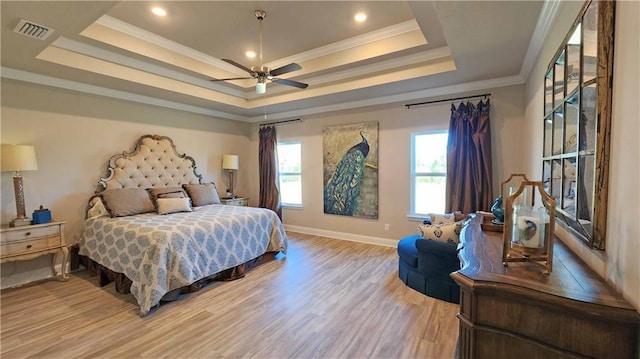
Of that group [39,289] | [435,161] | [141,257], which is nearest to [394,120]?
[435,161]

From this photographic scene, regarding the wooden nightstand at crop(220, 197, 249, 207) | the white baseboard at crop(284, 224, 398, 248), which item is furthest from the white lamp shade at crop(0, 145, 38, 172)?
the white baseboard at crop(284, 224, 398, 248)

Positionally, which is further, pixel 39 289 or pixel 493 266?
pixel 39 289

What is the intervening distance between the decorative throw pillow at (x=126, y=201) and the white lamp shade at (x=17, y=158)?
32.6 inches

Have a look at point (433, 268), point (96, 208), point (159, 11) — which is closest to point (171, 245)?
point (96, 208)

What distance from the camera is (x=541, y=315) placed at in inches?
39.0

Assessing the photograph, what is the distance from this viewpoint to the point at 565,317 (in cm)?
95

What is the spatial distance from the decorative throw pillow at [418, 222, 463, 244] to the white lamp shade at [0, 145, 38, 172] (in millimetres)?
4562

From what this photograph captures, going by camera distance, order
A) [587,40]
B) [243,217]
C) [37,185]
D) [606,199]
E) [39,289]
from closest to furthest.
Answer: [606,199]
[587,40]
[39,289]
[37,185]
[243,217]

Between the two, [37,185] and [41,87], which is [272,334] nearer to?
[37,185]

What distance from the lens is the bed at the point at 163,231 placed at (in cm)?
282

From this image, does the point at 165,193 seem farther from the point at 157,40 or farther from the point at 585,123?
the point at 585,123

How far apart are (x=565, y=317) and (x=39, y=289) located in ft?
15.6

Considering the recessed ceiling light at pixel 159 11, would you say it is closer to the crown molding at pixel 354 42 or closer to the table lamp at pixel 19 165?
the crown molding at pixel 354 42

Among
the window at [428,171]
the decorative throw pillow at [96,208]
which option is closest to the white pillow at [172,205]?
the decorative throw pillow at [96,208]
